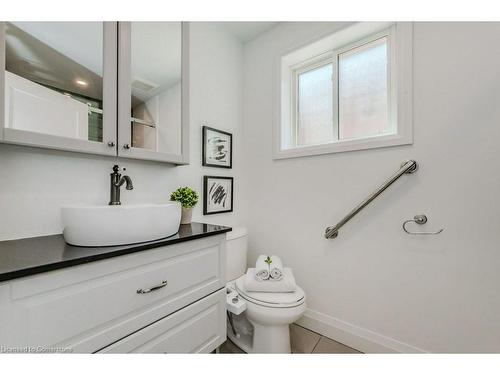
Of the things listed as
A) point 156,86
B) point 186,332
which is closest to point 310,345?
point 186,332

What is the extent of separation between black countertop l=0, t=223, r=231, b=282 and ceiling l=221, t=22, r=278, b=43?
176 centimetres

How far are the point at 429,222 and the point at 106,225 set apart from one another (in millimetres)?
1547

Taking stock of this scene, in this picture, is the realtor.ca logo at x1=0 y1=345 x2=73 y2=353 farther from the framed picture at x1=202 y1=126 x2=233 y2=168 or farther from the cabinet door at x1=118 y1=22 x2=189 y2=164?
the framed picture at x1=202 y1=126 x2=233 y2=168

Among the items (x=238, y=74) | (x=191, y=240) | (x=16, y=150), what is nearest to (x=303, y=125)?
(x=238, y=74)

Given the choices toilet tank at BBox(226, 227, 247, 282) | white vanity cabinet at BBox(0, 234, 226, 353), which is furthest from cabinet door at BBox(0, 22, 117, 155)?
toilet tank at BBox(226, 227, 247, 282)

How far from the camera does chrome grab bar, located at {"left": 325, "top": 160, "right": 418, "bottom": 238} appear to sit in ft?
3.84

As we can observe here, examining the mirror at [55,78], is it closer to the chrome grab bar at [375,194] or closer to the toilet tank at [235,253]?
the toilet tank at [235,253]

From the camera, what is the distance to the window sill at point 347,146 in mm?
1219

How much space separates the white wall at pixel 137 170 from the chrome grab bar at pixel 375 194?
0.79 meters

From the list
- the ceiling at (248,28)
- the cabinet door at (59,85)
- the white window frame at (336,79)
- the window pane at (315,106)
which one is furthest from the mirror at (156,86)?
the window pane at (315,106)

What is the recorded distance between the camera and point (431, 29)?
3.75 ft

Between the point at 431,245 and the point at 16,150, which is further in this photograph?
the point at 431,245
